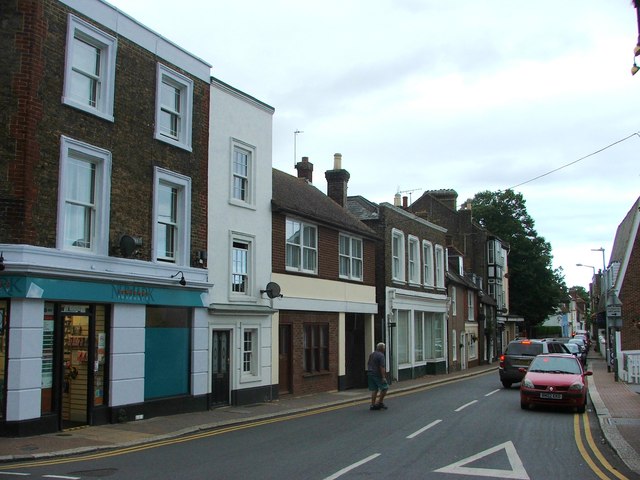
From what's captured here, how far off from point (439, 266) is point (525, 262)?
32937mm

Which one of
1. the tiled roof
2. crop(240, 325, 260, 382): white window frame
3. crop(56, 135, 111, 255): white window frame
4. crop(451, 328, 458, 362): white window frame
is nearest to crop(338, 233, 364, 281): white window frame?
crop(240, 325, 260, 382): white window frame

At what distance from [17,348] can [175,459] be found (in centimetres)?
411

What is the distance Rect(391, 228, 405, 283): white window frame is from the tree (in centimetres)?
3723

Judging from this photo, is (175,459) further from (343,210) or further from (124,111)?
(343,210)

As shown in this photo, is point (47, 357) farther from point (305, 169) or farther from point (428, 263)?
point (428, 263)

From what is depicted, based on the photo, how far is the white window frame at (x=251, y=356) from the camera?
19297 millimetres

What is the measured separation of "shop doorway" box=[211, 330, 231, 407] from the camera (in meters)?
18.1

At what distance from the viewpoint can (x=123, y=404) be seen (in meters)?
14.7

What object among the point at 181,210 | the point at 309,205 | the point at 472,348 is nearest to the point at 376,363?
the point at 181,210

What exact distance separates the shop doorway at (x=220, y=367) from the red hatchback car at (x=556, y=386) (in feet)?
27.2

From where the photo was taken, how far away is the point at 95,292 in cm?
1396

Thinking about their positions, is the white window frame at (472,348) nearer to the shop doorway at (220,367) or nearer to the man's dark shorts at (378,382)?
the man's dark shorts at (378,382)

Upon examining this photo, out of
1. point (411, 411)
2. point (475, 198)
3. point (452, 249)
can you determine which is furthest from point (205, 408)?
point (475, 198)

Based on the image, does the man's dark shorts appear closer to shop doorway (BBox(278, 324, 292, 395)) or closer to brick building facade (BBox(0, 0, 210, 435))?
shop doorway (BBox(278, 324, 292, 395))
